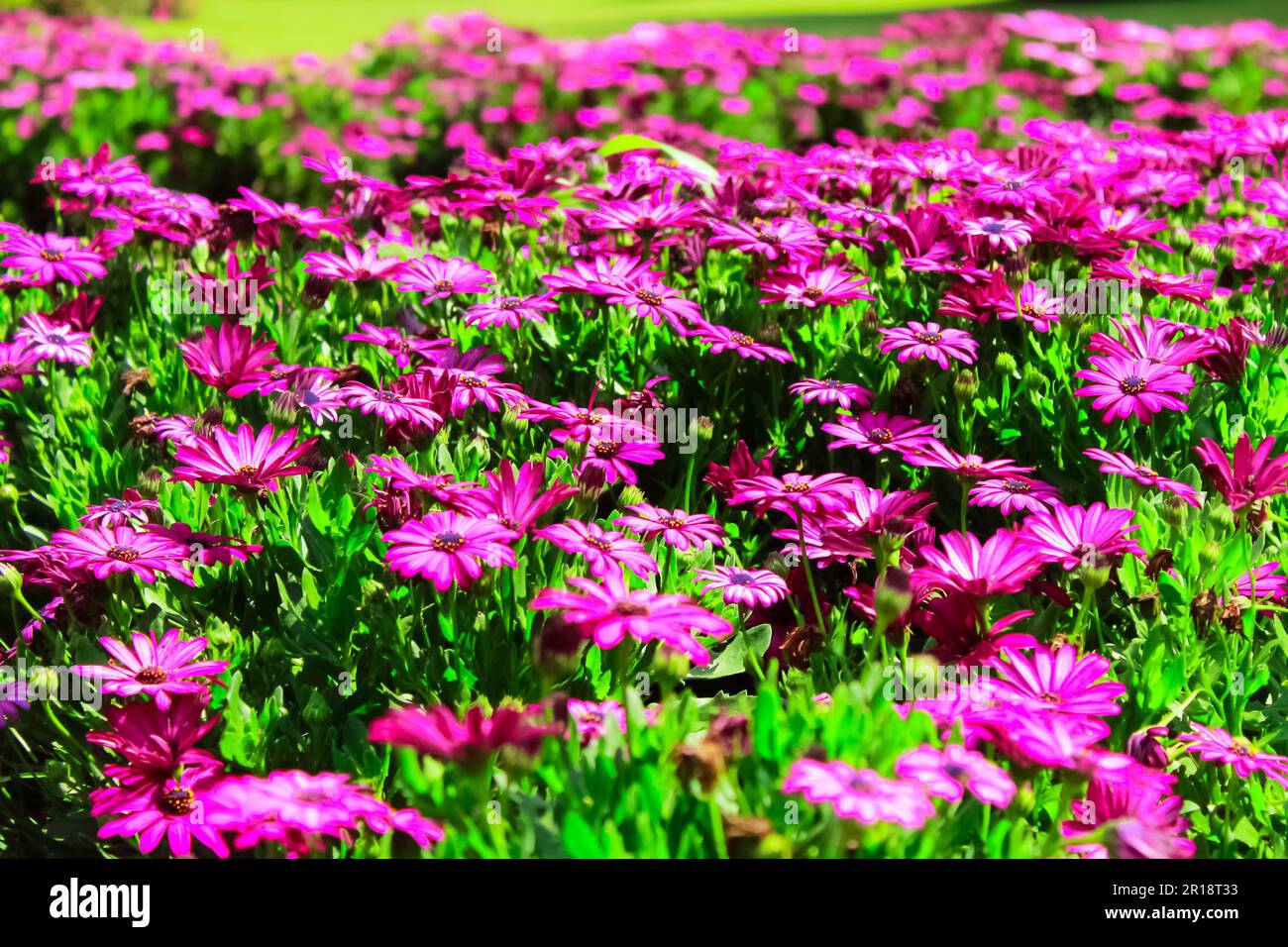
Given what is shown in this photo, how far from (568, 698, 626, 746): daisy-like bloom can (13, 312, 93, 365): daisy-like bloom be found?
1654 mm

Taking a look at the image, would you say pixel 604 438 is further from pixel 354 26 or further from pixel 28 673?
pixel 354 26

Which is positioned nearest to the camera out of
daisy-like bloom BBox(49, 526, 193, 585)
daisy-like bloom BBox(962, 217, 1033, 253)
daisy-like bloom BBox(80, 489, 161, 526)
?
daisy-like bloom BBox(49, 526, 193, 585)

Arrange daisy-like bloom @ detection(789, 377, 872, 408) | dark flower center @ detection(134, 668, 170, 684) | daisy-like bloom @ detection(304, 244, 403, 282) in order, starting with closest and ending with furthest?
dark flower center @ detection(134, 668, 170, 684)
daisy-like bloom @ detection(789, 377, 872, 408)
daisy-like bloom @ detection(304, 244, 403, 282)

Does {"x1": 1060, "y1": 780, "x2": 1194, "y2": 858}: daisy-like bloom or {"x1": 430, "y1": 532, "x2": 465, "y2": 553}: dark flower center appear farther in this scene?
{"x1": 430, "y1": 532, "x2": 465, "y2": 553}: dark flower center

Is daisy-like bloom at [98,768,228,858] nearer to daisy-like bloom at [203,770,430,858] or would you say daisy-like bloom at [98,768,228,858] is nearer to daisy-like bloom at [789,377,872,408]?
daisy-like bloom at [203,770,430,858]

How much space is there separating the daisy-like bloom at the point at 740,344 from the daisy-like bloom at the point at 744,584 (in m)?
0.53

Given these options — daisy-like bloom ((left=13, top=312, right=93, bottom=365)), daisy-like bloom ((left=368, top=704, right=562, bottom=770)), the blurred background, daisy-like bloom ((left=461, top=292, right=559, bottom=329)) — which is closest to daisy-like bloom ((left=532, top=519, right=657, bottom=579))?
daisy-like bloom ((left=368, top=704, right=562, bottom=770))

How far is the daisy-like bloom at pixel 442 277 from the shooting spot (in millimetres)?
2902

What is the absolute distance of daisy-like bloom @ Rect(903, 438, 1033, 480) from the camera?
231cm

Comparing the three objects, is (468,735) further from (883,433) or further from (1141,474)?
(1141,474)

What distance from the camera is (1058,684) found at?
1.85m

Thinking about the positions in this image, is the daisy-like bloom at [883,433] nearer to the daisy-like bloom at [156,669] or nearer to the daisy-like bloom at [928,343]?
the daisy-like bloom at [928,343]

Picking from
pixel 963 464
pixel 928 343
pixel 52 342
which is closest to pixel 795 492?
pixel 963 464

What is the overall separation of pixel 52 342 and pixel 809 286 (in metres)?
1.71
